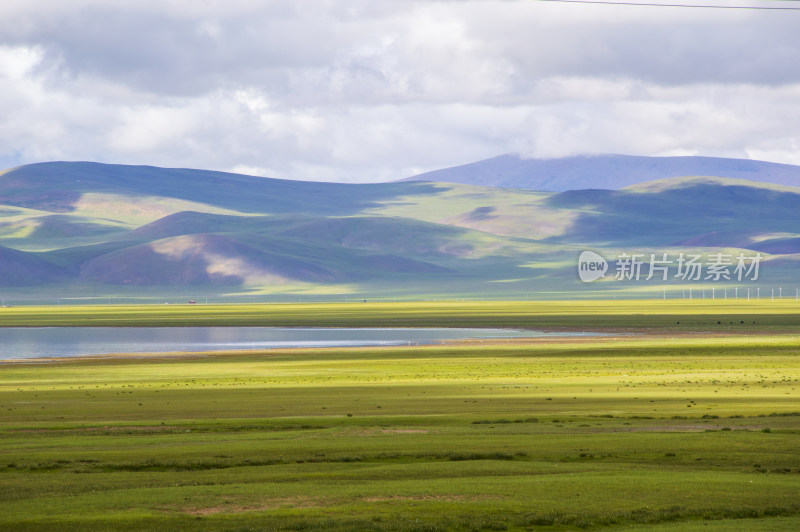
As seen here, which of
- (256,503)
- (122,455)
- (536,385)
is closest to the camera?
(256,503)

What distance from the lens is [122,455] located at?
2566 centimetres

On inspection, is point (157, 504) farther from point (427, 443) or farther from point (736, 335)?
point (736, 335)

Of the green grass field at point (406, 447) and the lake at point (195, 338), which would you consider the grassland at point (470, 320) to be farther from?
the green grass field at point (406, 447)

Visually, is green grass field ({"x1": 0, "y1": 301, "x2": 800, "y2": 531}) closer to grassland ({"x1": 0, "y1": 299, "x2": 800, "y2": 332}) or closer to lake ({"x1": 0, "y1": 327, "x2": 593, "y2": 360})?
lake ({"x1": 0, "y1": 327, "x2": 593, "y2": 360})

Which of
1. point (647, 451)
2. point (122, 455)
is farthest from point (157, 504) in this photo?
point (647, 451)

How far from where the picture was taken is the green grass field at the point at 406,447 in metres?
18.7

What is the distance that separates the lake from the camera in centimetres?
8256

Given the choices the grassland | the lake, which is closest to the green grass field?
the lake

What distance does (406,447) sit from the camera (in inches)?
1045

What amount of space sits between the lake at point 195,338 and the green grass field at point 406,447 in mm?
22539

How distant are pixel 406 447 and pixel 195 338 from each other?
2937 inches

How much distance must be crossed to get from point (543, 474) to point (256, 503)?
655 cm

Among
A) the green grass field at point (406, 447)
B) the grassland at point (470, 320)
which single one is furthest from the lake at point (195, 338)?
the green grass field at point (406, 447)

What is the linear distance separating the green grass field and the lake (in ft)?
73.9
